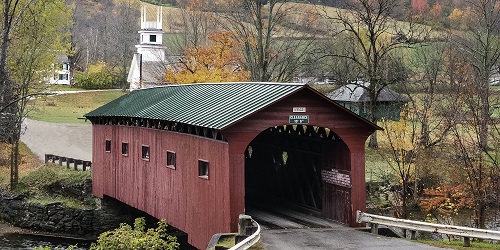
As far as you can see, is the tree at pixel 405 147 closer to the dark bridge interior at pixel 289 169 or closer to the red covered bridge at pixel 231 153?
the dark bridge interior at pixel 289 169

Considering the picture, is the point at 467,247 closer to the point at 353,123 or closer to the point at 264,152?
the point at 353,123

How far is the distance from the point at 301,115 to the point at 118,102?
13362 millimetres

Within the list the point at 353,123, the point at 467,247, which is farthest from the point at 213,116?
the point at 467,247

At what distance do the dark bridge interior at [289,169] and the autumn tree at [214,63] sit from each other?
48.1 ft

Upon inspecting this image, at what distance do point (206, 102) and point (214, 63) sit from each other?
2341 centimetres

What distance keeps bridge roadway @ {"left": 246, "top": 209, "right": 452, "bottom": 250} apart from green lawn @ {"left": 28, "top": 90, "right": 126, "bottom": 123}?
1408 inches

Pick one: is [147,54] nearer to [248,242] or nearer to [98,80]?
[98,80]

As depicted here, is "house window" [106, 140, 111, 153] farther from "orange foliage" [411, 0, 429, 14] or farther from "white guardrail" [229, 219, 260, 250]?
"orange foliage" [411, 0, 429, 14]

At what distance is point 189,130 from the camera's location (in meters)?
21.5

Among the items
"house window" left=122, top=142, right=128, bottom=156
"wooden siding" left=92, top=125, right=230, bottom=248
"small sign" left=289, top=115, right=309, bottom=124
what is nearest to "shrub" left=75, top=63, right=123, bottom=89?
"wooden siding" left=92, top=125, right=230, bottom=248

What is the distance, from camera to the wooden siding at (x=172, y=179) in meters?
19.4

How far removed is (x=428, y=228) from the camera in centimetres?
1816

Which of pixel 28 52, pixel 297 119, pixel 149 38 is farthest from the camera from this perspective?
pixel 149 38

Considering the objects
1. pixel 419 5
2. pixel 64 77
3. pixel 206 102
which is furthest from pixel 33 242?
pixel 64 77
